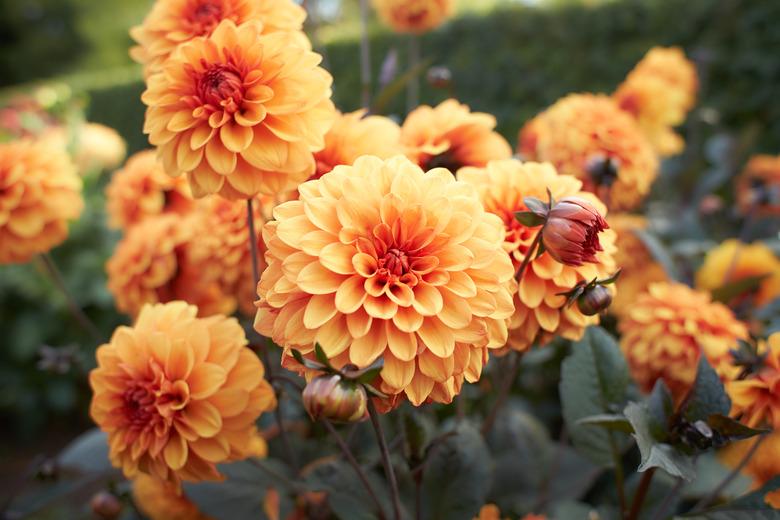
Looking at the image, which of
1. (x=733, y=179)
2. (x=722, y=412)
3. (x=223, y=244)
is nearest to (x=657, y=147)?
(x=733, y=179)

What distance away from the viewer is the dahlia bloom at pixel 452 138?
2.68 ft

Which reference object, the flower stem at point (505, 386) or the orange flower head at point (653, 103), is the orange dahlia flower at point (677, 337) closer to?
the flower stem at point (505, 386)

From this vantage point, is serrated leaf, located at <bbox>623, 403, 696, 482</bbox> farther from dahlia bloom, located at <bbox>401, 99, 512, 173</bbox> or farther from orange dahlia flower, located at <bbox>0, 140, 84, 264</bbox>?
orange dahlia flower, located at <bbox>0, 140, 84, 264</bbox>

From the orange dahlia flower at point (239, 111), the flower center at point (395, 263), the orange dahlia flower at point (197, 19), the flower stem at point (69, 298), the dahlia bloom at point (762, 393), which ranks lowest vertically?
the flower stem at point (69, 298)

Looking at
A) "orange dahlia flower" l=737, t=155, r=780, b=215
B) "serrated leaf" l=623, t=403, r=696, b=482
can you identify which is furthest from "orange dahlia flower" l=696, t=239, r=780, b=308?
"serrated leaf" l=623, t=403, r=696, b=482

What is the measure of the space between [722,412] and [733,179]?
2117mm

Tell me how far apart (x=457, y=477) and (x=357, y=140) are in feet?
→ 1.59

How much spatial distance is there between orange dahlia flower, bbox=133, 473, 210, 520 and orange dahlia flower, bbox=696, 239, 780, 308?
4.12 feet

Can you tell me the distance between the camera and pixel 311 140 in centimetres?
67

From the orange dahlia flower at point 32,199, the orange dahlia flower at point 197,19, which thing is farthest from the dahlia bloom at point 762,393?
the orange dahlia flower at point 32,199

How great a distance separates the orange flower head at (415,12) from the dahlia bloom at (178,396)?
0.96 m

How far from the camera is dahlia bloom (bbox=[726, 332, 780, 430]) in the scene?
719 mm

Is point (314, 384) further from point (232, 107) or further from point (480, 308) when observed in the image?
point (232, 107)

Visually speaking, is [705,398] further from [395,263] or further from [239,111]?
[239,111]
